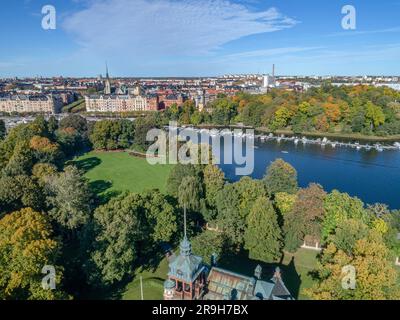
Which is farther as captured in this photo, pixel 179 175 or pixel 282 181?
pixel 179 175

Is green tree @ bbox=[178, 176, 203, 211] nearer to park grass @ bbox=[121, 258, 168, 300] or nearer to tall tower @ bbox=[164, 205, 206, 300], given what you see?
park grass @ bbox=[121, 258, 168, 300]

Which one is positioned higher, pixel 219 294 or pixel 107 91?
pixel 107 91

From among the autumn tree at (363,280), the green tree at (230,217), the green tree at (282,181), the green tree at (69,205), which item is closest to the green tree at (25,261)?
the green tree at (69,205)

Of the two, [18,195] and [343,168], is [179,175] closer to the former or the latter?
[18,195]

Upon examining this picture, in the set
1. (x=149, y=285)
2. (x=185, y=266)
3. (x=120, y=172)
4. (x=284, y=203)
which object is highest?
(x=185, y=266)

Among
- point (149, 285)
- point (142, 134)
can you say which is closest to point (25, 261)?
point (149, 285)
